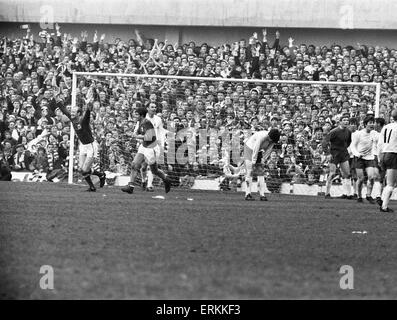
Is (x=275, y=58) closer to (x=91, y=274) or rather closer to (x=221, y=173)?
(x=221, y=173)

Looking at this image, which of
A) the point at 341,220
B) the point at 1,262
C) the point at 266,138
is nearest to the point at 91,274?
the point at 1,262

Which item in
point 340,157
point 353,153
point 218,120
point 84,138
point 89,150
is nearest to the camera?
point 353,153

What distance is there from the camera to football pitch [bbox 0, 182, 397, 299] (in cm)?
810

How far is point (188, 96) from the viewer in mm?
26266

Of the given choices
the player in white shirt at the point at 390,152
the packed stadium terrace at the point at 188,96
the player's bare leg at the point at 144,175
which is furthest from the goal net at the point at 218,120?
the player in white shirt at the point at 390,152

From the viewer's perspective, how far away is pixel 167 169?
2558 cm

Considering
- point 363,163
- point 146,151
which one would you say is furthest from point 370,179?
point 146,151

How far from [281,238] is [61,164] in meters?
15.6

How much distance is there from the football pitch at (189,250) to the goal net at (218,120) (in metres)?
6.63

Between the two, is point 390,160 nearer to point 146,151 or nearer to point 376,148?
point 376,148

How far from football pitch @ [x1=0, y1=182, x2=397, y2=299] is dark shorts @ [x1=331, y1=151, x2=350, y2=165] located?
4.61m

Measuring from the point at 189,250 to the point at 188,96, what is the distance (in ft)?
52.2

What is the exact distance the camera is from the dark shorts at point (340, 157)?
23016 millimetres

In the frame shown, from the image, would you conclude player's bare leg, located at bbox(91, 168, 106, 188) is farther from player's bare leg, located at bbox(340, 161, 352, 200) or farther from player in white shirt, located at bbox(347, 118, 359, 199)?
player in white shirt, located at bbox(347, 118, 359, 199)
